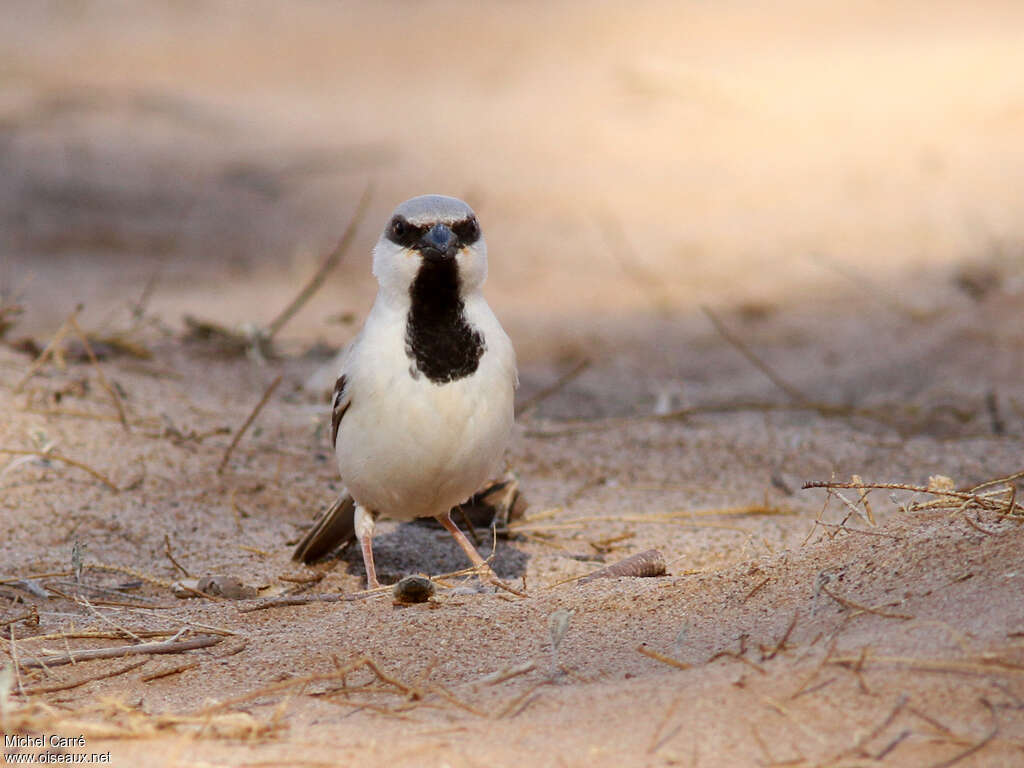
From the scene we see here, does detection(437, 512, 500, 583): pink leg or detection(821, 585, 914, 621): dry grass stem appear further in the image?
detection(437, 512, 500, 583): pink leg

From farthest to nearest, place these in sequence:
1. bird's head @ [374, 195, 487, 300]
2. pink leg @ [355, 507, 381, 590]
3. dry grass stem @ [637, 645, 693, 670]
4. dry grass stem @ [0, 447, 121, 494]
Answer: dry grass stem @ [0, 447, 121, 494] < pink leg @ [355, 507, 381, 590] < bird's head @ [374, 195, 487, 300] < dry grass stem @ [637, 645, 693, 670]

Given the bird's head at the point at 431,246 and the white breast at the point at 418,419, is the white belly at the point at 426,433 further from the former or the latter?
the bird's head at the point at 431,246

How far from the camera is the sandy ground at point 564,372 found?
2.55 meters

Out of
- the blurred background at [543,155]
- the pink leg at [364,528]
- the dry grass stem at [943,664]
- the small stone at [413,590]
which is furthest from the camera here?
the blurred background at [543,155]

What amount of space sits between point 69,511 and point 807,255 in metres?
6.29

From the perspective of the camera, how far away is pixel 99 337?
6.35 m

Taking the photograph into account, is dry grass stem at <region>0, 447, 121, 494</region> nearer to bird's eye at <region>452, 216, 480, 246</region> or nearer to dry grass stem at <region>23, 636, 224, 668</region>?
dry grass stem at <region>23, 636, 224, 668</region>

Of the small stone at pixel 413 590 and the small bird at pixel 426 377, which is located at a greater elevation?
the small bird at pixel 426 377

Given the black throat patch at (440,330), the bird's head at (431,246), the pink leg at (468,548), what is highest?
the bird's head at (431,246)

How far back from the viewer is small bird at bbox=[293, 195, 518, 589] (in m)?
3.83

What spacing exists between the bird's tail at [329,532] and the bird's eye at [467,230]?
104cm

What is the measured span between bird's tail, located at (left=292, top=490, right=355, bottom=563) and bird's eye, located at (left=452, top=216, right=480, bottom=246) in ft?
3.40

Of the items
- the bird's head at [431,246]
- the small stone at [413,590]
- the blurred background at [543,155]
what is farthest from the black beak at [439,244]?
the blurred background at [543,155]

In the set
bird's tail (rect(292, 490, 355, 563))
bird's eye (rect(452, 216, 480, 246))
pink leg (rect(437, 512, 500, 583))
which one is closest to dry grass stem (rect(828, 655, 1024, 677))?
pink leg (rect(437, 512, 500, 583))
